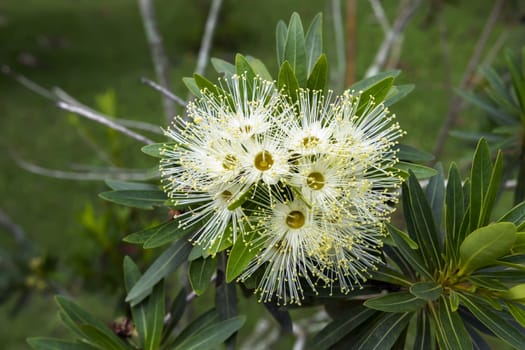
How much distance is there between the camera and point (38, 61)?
20.9 ft

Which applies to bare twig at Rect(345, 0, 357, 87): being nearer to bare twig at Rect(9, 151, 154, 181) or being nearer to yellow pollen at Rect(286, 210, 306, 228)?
bare twig at Rect(9, 151, 154, 181)

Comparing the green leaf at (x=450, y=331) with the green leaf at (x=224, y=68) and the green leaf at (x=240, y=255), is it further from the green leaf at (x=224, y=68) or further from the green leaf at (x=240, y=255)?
the green leaf at (x=224, y=68)

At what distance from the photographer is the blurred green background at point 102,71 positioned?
4625mm

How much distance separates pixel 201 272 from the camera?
1.09m

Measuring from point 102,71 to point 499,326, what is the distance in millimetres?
6159

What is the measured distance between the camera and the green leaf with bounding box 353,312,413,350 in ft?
3.56

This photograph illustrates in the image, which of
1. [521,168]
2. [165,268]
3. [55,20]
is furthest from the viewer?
[55,20]

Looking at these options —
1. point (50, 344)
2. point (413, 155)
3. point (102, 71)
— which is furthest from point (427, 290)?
point (102, 71)

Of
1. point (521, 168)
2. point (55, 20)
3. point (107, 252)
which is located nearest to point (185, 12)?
point (55, 20)

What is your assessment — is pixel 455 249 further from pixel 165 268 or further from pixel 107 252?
pixel 107 252

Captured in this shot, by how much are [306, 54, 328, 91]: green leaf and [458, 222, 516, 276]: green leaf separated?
0.44 meters

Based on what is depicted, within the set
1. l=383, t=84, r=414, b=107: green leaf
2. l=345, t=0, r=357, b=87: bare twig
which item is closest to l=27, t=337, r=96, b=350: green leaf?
l=383, t=84, r=414, b=107: green leaf

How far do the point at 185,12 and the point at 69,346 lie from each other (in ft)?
22.0

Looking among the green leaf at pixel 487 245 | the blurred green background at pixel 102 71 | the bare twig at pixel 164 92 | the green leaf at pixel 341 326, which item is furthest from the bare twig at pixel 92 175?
the blurred green background at pixel 102 71
